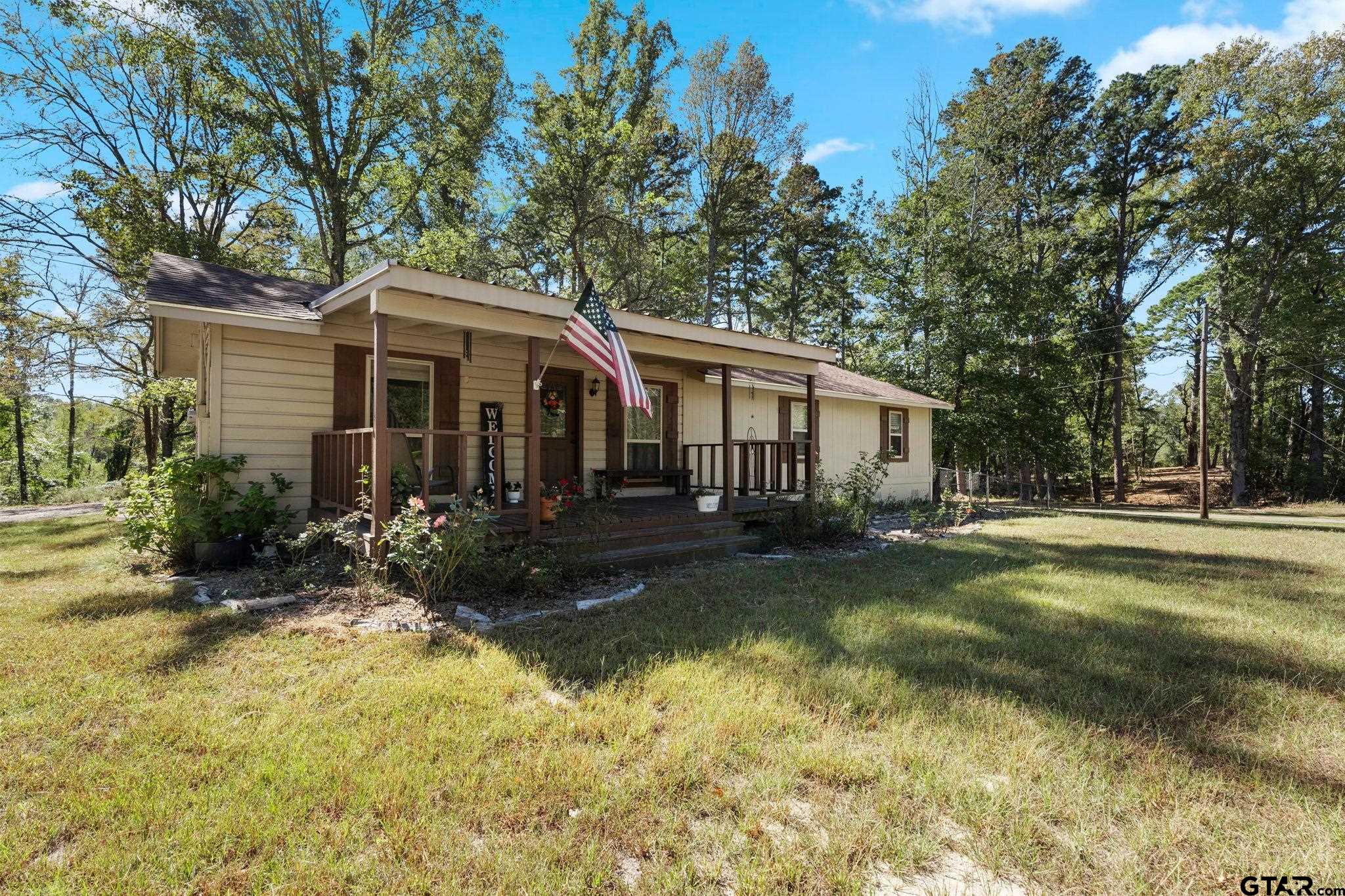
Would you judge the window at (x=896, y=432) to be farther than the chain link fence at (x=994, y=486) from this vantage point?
No

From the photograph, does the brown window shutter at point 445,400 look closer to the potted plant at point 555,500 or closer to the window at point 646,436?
the potted plant at point 555,500

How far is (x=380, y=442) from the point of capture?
5250 millimetres

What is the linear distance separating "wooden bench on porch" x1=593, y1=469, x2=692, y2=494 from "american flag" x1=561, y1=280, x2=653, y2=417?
10.7 feet

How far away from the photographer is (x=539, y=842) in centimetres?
208

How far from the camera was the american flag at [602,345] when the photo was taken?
5559mm

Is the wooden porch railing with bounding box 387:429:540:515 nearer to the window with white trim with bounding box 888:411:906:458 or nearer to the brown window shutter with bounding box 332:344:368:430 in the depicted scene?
the brown window shutter with bounding box 332:344:368:430

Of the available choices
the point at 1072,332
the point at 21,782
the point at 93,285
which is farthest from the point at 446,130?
the point at 1072,332

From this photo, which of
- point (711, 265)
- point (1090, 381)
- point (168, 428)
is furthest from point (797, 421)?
point (168, 428)

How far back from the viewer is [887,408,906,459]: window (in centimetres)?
1602

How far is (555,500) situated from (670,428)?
419 centimetres

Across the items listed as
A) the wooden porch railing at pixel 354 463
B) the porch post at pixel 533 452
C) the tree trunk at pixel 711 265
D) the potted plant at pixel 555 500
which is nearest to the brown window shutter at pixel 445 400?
the wooden porch railing at pixel 354 463

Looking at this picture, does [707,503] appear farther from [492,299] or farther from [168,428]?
[168,428]

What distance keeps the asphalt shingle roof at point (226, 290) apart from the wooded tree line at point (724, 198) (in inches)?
331
